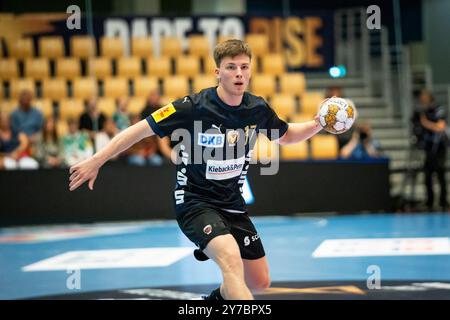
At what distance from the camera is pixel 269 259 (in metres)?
9.44

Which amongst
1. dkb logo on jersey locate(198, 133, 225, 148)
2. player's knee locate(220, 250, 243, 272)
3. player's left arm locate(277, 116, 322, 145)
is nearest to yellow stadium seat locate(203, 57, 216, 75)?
player's left arm locate(277, 116, 322, 145)

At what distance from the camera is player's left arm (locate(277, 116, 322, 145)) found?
5.71m

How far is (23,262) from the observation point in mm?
9688

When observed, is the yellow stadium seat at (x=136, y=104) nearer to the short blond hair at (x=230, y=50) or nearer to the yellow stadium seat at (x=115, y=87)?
the yellow stadium seat at (x=115, y=87)

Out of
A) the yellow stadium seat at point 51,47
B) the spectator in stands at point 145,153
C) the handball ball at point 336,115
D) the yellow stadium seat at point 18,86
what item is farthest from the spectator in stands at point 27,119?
the handball ball at point 336,115

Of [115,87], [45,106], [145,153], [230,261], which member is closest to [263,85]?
[115,87]

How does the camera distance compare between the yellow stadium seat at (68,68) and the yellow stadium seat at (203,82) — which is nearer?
the yellow stadium seat at (203,82)

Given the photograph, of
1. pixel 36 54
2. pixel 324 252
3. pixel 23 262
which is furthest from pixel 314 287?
pixel 36 54

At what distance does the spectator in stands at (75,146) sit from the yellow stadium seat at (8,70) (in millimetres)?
3169

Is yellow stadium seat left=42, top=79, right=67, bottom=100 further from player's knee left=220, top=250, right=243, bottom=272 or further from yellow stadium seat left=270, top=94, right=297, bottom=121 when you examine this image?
player's knee left=220, top=250, right=243, bottom=272

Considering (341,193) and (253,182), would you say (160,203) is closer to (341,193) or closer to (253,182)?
(253,182)

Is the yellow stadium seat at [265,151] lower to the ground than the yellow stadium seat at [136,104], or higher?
lower

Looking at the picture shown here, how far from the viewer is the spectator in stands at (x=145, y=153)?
1399cm
